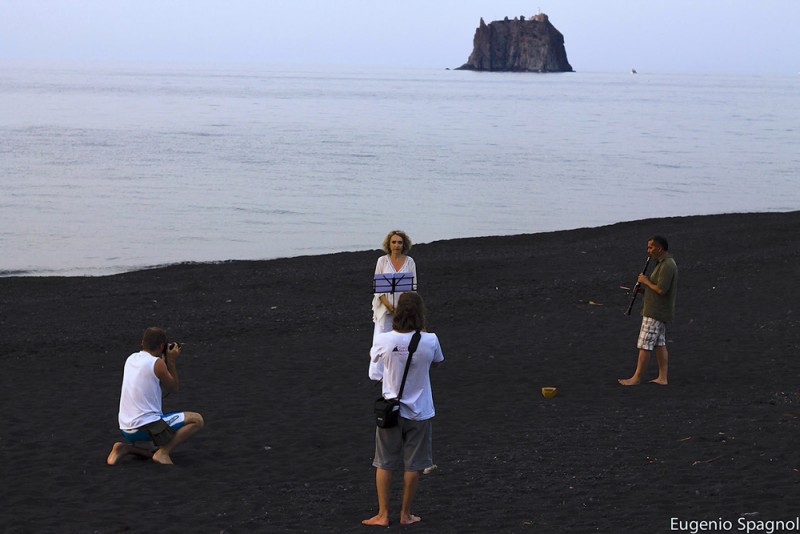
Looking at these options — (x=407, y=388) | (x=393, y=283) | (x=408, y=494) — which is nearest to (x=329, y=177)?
(x=393, y=283)

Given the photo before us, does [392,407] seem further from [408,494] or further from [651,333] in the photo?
[651,333]

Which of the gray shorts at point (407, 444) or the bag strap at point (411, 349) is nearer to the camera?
the bag strap at point (411, 349)

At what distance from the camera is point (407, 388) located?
664cm

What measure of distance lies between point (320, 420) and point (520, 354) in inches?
149

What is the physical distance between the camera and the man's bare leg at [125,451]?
8648 millimetres

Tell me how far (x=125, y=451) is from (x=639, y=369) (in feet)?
18.2

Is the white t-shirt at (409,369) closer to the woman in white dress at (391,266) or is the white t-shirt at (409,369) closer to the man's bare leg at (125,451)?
the man's bare leg at (125,451)

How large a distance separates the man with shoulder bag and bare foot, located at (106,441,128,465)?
285 centimetres

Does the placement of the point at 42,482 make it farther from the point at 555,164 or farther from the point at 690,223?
the point at 555,164

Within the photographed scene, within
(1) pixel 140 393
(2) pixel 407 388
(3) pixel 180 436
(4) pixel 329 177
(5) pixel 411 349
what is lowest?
(3) pixel 180 436

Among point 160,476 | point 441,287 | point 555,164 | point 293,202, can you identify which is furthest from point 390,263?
point 555,164

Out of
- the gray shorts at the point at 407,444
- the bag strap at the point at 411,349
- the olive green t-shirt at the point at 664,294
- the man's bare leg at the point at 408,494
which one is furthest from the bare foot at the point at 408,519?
the olive green t-shirt at the point at 664,294

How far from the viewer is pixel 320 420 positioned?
10.2m

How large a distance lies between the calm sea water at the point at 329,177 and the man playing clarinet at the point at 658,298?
1666cm
